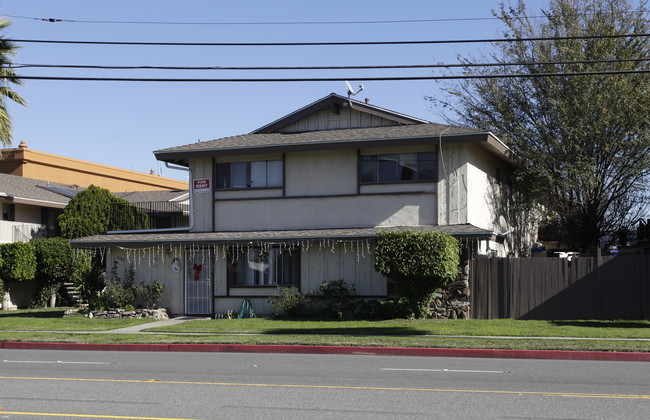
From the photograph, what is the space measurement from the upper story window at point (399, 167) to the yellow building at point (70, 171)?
24.7 meters

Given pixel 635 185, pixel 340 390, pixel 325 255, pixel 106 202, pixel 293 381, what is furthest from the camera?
pixel 106 202

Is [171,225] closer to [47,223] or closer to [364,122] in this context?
[47,223]

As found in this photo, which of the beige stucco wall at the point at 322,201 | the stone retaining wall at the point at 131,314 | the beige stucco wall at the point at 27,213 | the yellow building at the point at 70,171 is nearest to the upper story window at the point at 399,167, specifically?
the beige stucco wall at the point at 322,201

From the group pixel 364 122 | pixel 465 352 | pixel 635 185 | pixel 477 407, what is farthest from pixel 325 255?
pixel 477 407

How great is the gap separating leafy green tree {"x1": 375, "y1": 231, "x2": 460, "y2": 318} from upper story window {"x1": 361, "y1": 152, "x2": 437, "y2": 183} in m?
2.93

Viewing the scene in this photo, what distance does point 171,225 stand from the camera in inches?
1388

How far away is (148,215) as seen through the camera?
33.8 meters

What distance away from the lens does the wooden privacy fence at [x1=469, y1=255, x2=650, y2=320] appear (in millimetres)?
21750

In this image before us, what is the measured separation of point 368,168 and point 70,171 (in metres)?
29.0

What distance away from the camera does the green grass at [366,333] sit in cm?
1639

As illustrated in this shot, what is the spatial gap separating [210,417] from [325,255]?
51.9 feet

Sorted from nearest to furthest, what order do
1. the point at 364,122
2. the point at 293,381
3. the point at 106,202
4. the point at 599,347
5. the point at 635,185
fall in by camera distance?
the point at 293,381 < the point at 599,347 < the point at 364,122 < the point at 635,185 < the point at 106,202

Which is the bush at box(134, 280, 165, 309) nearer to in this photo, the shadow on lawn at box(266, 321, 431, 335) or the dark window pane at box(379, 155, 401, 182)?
the shadow on lawn at box(266, 321, 431, 335)

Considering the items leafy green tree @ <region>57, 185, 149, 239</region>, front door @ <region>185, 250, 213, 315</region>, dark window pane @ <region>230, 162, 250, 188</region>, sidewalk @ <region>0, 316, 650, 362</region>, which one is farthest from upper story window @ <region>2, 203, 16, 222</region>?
sidewalk @ <region>0, 316, 650, 362</region>
